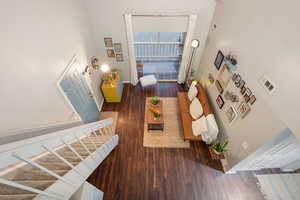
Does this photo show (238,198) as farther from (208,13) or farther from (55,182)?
(208,13)

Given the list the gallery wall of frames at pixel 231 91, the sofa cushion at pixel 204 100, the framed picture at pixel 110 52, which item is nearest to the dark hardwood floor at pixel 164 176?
the sofa cushion at pixel 204 100

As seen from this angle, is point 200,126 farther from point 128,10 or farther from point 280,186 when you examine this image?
point 128,10

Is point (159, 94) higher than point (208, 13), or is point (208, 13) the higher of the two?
point (208, 13)

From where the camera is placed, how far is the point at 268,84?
2.19 meters

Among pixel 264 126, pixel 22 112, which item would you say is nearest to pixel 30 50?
pixel 22 112

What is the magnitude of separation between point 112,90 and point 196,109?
→ 8.80 feet

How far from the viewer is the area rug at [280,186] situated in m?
3.11

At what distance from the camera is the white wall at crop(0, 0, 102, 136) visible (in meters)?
1.66

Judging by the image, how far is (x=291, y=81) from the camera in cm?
185

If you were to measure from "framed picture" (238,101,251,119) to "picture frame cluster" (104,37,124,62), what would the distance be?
3.73 meters

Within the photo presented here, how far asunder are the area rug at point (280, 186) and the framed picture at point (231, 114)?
5.08ft

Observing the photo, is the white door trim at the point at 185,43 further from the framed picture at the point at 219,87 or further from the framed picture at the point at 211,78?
the framed picture at the point at 219,87

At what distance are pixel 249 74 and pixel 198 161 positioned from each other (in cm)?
237

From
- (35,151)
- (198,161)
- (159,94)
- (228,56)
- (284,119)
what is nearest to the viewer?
(35,151)
